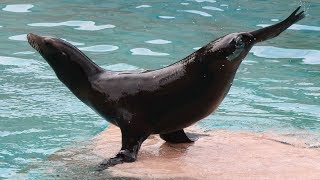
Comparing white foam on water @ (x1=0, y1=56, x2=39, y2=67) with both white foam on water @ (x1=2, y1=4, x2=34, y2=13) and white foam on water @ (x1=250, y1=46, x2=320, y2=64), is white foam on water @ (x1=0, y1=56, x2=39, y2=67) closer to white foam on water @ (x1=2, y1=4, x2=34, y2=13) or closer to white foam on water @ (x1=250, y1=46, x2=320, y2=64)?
white foam on water @ (x1=250, y1=46, x2=320, y2=64)

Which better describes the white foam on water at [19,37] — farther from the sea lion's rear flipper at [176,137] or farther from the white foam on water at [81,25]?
the sea lion's rear flipper at [176,137]

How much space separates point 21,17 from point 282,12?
4.03m

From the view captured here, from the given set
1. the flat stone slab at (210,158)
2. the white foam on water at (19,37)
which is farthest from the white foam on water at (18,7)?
the flat stone slab at (210,158)

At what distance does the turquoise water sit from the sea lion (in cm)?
63

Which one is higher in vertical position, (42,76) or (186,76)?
(186,76)

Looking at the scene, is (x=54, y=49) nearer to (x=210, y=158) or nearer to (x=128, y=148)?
(x=128, y=148)

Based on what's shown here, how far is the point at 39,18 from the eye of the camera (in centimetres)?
1112

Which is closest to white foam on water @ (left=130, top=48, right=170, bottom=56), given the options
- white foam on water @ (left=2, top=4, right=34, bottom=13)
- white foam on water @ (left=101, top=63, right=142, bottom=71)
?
white foam on water @ (left=101, top=63, right=142, bottom=71)

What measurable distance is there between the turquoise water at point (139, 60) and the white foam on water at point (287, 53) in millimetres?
12

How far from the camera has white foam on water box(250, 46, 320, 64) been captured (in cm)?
891

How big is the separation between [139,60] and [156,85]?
12.9ft

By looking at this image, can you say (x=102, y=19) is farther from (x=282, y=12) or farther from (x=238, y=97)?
(x=238, y=97)

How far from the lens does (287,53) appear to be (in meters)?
9.17

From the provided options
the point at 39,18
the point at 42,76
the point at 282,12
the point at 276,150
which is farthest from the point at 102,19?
the point at 276,150
